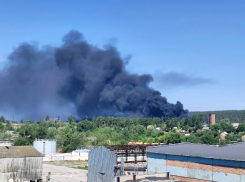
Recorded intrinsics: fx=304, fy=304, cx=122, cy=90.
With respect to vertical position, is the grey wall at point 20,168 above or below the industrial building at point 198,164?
below

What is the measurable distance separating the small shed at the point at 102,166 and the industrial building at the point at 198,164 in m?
8.52

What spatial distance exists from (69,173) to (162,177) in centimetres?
2275

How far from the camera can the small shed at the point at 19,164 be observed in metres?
31.1

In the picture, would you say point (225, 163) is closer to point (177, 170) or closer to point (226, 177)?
point (226, 177)

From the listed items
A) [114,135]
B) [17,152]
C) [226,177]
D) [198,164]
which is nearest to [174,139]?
[114,135]

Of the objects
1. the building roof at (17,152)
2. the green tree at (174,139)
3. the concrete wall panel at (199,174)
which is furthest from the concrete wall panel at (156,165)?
the green tree at (174,139)

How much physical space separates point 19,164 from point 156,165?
47.2ft

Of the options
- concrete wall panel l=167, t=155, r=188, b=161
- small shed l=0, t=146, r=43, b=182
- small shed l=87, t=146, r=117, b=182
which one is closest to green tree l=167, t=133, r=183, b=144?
small shed l=87, t=146, r=117, b=182

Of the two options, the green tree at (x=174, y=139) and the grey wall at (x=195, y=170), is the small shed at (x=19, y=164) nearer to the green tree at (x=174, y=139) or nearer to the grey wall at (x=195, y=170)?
the grey wall at (x=195, y=170)

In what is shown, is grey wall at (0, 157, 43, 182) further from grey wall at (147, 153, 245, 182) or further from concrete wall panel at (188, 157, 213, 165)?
concrete wall panel at (188, 157, 213, 165)

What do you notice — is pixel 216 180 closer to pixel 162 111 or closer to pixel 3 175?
pixel 3 175

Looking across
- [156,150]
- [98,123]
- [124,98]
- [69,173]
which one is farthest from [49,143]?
[124,98]

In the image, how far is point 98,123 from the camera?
5891 inches

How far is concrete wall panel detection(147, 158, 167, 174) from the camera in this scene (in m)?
28.4
